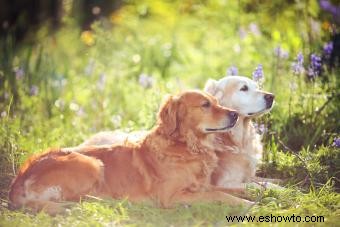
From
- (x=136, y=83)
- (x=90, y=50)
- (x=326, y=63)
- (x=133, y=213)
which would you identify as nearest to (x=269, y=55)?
(x=326, y=63)

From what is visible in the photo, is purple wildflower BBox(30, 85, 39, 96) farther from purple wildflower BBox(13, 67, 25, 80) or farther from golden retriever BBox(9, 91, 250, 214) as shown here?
golden retriever BBox(9, 91, 250, 214)

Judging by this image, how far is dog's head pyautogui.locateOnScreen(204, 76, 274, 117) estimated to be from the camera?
5.05 m

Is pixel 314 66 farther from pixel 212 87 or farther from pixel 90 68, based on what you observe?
pixel 90 68

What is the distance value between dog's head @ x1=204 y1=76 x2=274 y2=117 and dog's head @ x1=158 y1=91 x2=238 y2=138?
0.44 m

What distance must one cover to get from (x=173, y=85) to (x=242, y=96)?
76.8 inches

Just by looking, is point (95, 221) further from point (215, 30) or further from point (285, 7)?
point (215, 30)

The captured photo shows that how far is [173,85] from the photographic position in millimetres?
7008

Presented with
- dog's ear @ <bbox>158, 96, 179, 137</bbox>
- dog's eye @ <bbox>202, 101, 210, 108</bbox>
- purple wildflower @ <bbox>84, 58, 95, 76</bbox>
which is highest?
dog's eye @ <bbox>202, 101, 210, 108</bbox>

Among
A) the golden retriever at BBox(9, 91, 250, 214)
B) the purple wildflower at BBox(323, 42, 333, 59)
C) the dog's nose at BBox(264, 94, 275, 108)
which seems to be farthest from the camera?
the purple wildflower at BBox(323, 42, 333, 59)

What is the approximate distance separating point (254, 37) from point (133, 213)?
369 cm

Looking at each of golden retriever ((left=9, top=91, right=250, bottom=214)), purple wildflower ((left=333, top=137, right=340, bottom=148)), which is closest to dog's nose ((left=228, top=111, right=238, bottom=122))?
golden retriever ((left=9, top=91, right=250, bottom=214))

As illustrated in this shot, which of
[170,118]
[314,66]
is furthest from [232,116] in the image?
[314,66]

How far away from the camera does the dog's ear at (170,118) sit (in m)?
4.71

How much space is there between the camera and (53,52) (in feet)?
26.5
